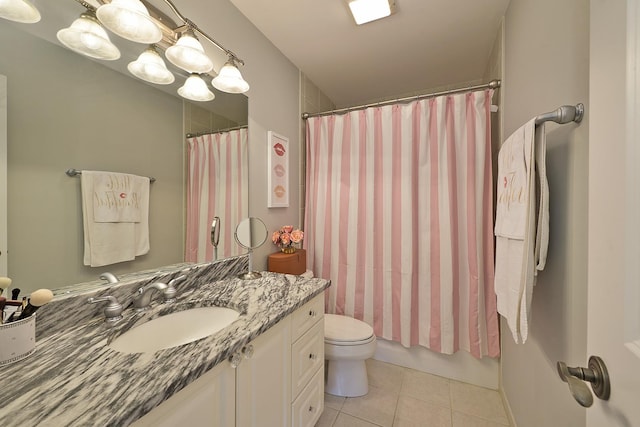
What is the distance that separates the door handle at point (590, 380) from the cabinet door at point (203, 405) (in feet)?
2.67

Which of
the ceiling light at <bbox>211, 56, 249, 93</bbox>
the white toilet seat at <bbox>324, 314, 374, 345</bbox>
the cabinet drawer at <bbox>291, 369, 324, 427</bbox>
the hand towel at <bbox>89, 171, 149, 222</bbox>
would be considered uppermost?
the ceiling light at <bbox>211, 56, 249, 93</bbox>

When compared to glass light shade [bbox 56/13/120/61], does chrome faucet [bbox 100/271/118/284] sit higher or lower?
lower

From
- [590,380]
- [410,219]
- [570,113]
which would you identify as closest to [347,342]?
[410,219]

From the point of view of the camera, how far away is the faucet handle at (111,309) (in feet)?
2.67

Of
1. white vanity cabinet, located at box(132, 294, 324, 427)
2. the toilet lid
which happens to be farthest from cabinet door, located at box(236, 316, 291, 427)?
the toilet lid

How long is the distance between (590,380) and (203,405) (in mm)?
862

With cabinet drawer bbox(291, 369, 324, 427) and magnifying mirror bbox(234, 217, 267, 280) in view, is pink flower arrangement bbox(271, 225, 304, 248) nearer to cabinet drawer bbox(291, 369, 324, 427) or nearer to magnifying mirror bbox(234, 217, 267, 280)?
magnifying mirror bbox(234, 217, 267, 280)

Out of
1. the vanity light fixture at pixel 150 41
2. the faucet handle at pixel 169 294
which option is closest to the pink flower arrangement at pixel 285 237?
the faucet handle at pixel 169 294

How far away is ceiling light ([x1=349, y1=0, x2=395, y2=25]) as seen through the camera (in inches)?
52.8

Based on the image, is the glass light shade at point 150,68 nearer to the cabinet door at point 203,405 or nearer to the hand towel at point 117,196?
the hand towel at point 117,196

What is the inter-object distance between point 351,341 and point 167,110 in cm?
161

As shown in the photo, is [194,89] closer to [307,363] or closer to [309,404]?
[307,363]

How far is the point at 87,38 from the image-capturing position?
2.75ft

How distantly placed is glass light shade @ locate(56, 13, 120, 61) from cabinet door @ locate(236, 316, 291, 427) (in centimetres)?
119
